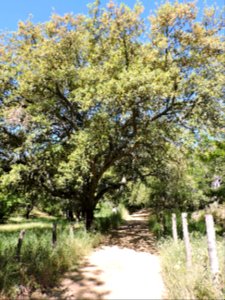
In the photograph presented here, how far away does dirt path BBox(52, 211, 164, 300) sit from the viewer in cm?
531

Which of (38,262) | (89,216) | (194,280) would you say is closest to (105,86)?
(38,262)

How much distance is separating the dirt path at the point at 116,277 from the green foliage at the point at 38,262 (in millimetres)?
326

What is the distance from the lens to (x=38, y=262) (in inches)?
246

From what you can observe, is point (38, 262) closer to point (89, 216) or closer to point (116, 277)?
point (116, 277)

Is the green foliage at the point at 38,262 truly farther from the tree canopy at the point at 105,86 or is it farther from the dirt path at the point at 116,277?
the tree canopy at the point at 105,86

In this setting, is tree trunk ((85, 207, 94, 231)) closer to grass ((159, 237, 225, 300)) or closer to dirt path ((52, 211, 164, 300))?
dirt path ((52, 211, 164, 300))

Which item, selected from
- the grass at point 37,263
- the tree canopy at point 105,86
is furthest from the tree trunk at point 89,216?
the grass at point 37,263

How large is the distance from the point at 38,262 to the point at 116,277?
178cm

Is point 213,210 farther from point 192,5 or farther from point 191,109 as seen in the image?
point 192,5

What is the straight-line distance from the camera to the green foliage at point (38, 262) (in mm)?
5252

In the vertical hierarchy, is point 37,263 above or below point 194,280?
above

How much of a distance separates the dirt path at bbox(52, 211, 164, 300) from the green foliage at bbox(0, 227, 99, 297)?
326 mm

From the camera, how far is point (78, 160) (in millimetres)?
9578

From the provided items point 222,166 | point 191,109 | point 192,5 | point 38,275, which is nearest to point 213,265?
point 38,275
